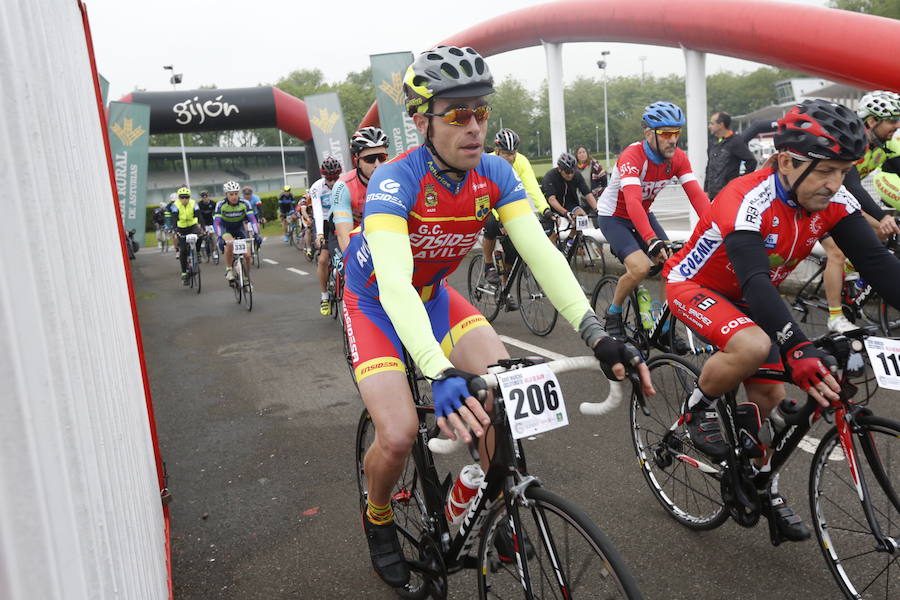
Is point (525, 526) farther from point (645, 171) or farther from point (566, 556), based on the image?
point (645, 171)

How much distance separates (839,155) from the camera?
2.87 metres

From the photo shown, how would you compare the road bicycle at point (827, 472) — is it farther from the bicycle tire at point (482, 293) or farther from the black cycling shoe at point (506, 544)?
the bicycle tire at point (482, 293)

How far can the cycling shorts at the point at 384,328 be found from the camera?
118 inches

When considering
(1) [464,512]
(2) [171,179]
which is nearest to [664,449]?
(1) [464,512]

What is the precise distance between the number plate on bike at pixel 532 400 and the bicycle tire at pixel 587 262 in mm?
6541

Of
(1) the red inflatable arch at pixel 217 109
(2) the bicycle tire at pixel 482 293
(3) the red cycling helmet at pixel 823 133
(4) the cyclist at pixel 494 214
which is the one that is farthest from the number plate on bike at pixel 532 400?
(1) the red inflatable arch at pixel 217 109

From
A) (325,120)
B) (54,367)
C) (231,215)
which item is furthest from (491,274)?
(325,120)

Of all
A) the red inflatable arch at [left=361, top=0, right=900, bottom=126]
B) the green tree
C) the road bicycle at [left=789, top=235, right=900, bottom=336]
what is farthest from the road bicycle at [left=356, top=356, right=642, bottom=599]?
the green tree

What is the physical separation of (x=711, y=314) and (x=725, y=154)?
24.8ft

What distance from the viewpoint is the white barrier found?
102 centimetres

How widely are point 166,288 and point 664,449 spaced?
14.6 meters

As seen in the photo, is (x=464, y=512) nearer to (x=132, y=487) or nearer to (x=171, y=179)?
(x=132, y=487)

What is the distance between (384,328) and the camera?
315cm

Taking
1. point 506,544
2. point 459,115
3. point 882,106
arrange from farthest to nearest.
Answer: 1. point 882,106
2. point 459,115
3. point 506,544
